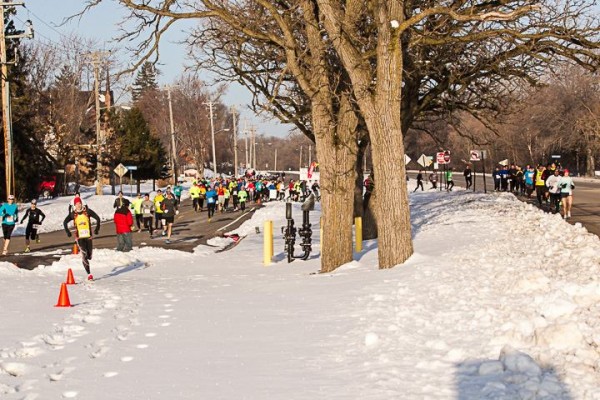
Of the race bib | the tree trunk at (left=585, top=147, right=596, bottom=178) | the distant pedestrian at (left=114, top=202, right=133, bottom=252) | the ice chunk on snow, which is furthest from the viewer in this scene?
the tree trunk at (left=585, top=147, right=596, bottom=178)

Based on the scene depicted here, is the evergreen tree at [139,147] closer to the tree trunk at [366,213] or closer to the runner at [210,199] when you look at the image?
the runner at [210,199]

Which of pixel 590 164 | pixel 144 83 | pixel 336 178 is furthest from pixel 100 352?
pixel 144 83

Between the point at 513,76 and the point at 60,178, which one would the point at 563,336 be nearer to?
the point at 513,76

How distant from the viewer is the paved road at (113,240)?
24.0 meters

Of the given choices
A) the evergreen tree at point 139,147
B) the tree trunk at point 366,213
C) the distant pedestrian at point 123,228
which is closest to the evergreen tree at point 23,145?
the evergreen tree at point 139,147

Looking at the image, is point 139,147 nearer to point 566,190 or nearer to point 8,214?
point 8,214

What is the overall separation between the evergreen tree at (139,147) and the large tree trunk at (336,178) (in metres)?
56.6

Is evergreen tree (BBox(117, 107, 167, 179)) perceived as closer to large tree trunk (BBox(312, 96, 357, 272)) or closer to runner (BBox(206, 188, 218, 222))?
runner (BBox(206, 188, 218, 222))

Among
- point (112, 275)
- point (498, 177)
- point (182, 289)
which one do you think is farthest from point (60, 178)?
point (182, 289)

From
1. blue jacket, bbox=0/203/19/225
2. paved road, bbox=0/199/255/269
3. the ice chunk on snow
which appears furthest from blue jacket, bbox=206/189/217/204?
the ice chunk on snow

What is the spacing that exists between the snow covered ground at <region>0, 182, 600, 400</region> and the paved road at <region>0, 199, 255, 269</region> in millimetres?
8625

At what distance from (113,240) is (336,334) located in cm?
2275

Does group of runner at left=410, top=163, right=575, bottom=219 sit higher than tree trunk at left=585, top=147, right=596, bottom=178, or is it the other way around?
tree trunk at left=585, top=147, right=596, bottom=178

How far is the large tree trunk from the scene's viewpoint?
16.7 meters
